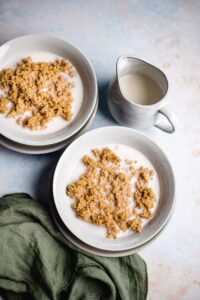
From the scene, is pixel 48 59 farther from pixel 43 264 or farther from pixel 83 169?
pixel 43 264

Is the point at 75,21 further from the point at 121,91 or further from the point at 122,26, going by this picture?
the point at 121,91

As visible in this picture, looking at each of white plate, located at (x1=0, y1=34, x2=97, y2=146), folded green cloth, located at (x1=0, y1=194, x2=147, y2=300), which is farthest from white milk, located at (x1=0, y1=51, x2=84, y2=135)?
folded green cloth, located at (x1=0, y1=194, x2=147, y2=300)

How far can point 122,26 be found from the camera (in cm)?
106

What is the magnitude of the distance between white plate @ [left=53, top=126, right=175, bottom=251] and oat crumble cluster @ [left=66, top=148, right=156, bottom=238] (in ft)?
0.05

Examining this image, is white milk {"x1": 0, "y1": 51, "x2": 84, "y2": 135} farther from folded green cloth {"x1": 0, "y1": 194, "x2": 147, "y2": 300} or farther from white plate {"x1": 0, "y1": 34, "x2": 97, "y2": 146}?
folded green cloth {"x1": 0, "y1": 194, "x2": 147, "y2": 300}

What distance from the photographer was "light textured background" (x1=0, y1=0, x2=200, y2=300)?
1001 millimetres

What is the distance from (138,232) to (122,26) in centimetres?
Answer: 47

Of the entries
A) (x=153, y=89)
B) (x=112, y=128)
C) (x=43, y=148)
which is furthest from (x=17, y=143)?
(x=153, y=89)

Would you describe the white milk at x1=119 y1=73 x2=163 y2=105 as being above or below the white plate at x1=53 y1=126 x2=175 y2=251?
above

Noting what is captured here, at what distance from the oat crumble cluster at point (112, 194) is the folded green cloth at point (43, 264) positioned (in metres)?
0.07

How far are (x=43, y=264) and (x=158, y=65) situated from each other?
509mm

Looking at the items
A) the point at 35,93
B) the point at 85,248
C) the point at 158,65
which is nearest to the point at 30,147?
the point at 35,93

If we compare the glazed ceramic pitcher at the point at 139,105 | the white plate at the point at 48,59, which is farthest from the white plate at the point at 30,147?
the glazed ceramic pitcher at the point at 139,105

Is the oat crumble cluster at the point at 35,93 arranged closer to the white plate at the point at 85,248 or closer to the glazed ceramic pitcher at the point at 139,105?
the glazed ceramic pitcher at the point at 139,105
